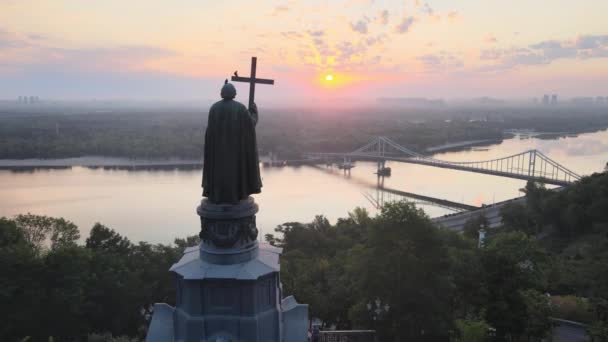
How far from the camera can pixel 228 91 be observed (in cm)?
387

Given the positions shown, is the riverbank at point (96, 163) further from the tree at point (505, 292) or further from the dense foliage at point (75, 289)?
the tree at point (505, 292)

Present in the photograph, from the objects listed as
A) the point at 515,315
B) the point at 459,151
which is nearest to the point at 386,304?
the point at 515,315

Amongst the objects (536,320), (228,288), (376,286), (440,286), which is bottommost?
(536,320)

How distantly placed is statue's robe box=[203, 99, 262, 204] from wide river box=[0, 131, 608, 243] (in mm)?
15901

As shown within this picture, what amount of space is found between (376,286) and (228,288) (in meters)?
4.59

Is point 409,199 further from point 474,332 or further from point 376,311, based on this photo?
point 474,332

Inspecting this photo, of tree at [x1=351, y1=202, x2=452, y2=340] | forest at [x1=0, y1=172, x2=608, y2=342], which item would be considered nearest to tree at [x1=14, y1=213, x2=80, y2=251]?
forest at [x1=0, y1=172, x2=608, y2=342]

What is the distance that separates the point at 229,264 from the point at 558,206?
18.8 meters

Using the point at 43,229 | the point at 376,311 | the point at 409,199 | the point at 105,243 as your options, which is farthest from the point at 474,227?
the point at 43,229

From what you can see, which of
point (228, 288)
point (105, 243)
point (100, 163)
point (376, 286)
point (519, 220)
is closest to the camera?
point (228, 288)

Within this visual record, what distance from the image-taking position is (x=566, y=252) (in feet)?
51.6

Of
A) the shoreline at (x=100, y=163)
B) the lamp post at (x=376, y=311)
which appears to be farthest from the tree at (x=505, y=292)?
the shoreline at (x=100, y=163)

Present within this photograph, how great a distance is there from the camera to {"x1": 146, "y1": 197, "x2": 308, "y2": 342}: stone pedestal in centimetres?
374

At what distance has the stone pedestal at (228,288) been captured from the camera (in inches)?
147
